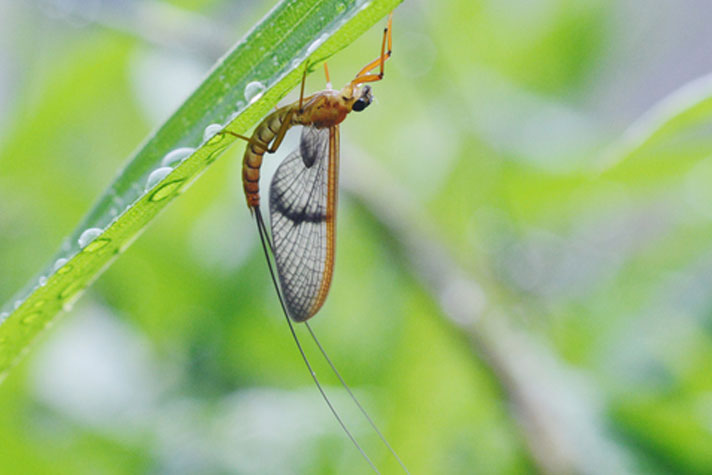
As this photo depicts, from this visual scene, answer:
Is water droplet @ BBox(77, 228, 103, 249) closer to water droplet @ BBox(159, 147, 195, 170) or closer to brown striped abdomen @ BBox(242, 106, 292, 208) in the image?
water droplet @ BBox(159, 147, 195, 170)

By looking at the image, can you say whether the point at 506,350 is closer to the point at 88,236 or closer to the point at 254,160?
the point at 254,160

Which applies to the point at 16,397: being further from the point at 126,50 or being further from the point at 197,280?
the point at 126,50

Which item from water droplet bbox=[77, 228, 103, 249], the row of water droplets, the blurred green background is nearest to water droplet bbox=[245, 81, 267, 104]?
the row of water droplets

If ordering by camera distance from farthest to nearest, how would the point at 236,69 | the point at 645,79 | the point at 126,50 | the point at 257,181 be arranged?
the point at 645,79
the point at 126,50
the point at 257,181
the point at 236,69

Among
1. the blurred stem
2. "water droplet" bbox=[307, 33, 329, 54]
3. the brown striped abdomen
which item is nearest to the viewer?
"water droplet" bbox=[307, 33, 329, 54]

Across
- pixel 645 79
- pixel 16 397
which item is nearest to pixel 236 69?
pixel 16 397

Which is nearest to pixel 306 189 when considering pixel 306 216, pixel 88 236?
pixel 306 216
